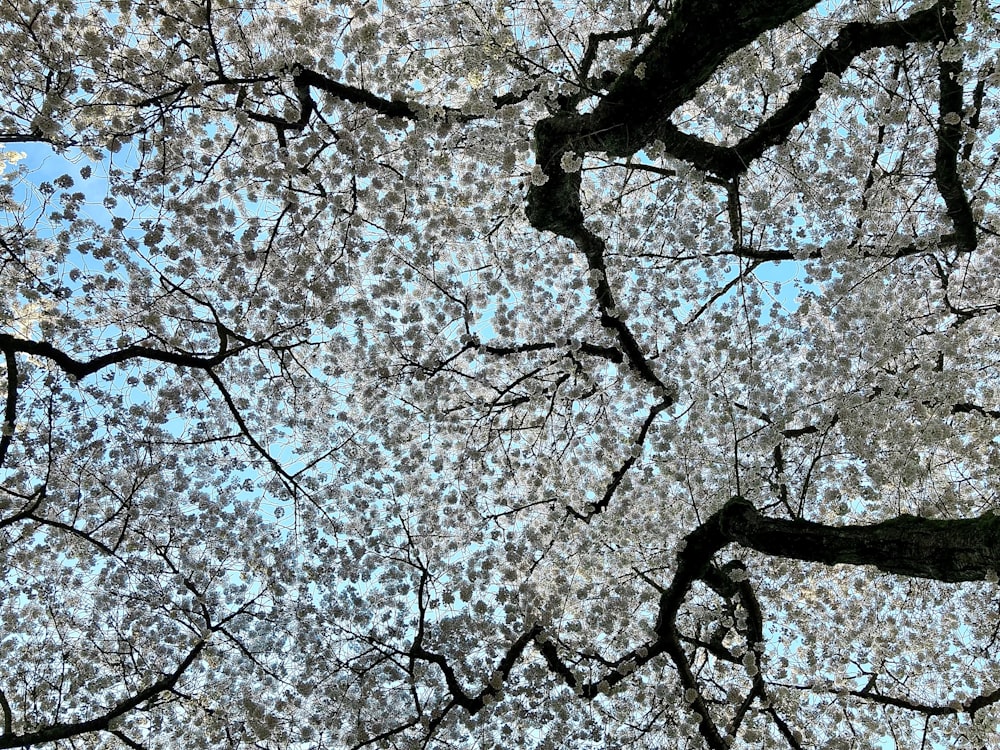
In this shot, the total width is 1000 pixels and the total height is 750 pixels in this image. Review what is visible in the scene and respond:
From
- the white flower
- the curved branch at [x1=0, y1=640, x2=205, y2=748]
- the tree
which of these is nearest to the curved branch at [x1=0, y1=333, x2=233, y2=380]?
the tree

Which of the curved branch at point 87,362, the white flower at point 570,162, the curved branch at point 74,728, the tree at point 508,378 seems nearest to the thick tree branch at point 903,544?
the tree at point 508,378

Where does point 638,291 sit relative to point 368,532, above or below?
above

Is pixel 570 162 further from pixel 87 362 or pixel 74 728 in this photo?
pixel 74 728

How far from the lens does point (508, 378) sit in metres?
9.52

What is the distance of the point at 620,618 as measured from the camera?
875 centimetres

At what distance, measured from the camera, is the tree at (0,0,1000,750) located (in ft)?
22.9

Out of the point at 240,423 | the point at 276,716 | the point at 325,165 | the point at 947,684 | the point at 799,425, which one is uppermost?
the point at 325,165

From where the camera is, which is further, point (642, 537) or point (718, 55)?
point (642, 537)

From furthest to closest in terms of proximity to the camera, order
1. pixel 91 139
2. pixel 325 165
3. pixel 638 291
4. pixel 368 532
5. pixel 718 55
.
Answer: pixel 638 291 → pixel 368 532 → pixel 325 165 → pixel 91 139 → pixel 718 55

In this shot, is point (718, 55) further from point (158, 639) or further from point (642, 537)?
point (158, 639)

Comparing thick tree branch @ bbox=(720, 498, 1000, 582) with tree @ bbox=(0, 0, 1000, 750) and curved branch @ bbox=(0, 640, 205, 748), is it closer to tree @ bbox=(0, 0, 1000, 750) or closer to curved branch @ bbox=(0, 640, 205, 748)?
tree @ bbox=(0, 0, 1000, 750)

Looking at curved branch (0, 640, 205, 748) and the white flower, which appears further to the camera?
the white flower

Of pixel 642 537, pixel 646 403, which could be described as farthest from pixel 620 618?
pixel 646 403

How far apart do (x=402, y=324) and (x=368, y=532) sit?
2507mm
